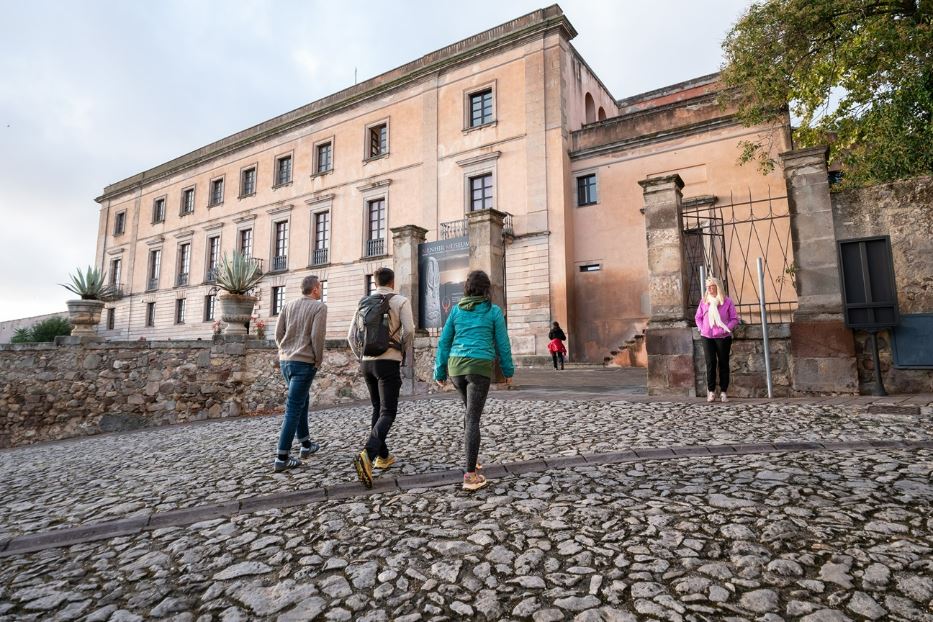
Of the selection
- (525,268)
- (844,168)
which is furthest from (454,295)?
(844,168)

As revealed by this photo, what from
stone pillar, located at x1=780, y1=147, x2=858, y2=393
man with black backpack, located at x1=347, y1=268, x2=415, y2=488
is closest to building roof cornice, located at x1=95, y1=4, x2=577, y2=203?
stone pillar, located at x1=780, y1=147, x2=858, y2=393

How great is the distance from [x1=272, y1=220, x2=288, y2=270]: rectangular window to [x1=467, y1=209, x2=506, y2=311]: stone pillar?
17294 mm

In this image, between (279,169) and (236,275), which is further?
(279,169)

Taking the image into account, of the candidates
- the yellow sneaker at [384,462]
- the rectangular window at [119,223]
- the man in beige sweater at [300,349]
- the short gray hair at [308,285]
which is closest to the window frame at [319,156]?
the rectangular window at [119,223]

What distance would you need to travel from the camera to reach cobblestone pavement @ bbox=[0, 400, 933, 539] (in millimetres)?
3537

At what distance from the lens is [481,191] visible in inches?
804

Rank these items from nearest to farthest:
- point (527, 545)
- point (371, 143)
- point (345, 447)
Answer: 1. point (527, 545)
2. point (345, 447)
3. point (371, 143)

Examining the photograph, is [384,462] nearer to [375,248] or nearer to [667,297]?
[667,297]

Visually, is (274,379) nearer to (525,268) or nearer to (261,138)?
(525,268)

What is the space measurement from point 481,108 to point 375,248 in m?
7.81

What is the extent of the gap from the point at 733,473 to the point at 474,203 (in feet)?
59.8

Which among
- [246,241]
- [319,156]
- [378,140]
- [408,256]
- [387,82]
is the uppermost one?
[387,82]

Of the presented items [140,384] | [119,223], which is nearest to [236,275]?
[140,384]

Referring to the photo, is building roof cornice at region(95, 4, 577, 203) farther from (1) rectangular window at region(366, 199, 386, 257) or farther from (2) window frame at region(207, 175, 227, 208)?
(1) rectangular window at region(366, 199, 386, 257)
